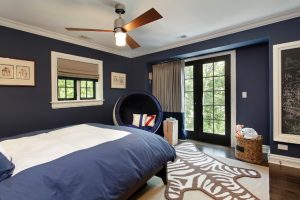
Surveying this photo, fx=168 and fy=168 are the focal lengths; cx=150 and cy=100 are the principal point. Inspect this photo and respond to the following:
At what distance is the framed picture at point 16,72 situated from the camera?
8.48ft

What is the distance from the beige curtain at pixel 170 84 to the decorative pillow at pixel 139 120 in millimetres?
787

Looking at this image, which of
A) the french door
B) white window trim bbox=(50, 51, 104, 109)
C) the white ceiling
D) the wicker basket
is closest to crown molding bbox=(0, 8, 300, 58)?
the white ceiling

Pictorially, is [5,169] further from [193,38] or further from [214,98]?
[214,98]

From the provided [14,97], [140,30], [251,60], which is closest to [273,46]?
[251,60]

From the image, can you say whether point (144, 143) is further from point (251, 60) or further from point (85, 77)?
point (251, 60)

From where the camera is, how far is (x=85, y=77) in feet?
12.1

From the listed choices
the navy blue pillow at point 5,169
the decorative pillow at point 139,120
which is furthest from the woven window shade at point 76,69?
the navy blue pillow at point 5,169

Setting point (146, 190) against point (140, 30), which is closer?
point (146, 190)

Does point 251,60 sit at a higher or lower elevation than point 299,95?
higher

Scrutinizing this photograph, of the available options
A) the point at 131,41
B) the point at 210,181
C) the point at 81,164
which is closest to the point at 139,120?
the point at 131,41

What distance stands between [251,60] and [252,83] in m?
0.46

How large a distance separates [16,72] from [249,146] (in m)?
4.00

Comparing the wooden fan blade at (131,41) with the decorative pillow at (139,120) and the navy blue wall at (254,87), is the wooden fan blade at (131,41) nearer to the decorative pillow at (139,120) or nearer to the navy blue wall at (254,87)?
the decorative pillow at (139,120)

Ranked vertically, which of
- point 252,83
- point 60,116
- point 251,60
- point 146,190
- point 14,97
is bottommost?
point 146,190
